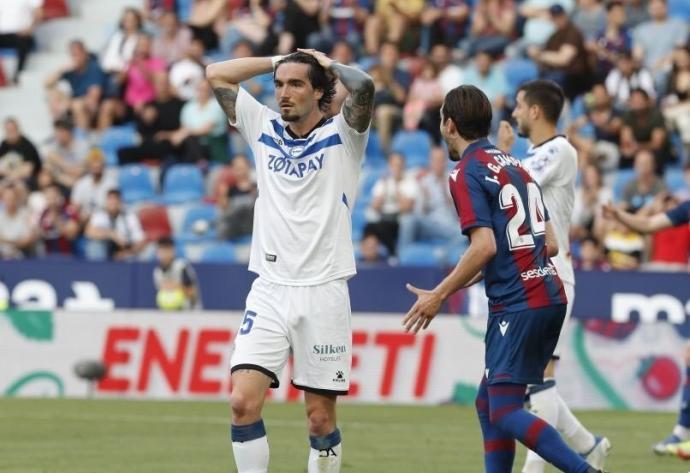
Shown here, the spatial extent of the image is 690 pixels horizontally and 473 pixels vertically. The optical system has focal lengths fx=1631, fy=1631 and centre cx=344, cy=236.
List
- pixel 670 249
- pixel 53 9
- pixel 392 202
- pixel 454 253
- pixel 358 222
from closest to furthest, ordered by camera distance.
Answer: pixel 670 249 < pixel 454 253 < pixel 392 202 < pixel 358 222 < pixel 53 9

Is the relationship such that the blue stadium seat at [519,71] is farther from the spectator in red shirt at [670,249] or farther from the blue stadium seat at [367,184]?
the spectator in red shirt at [670,249]

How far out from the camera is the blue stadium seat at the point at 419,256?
2033 centimetres

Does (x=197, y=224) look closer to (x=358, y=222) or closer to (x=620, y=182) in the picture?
(x=358, y=222)

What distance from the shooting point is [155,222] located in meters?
22.2

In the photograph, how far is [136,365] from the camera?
1780 centimetres

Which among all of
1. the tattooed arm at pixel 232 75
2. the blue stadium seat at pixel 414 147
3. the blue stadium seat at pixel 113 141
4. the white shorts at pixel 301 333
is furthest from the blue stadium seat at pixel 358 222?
the white shorts at pixel 301 333

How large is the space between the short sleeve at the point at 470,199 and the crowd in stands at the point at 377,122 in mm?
10859

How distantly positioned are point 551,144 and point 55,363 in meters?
8.94

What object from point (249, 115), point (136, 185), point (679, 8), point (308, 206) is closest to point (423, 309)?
point (308, 206)

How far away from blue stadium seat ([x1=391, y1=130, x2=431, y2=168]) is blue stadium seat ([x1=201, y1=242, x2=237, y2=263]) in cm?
272

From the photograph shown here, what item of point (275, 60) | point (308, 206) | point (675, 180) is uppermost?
point (275, 60)

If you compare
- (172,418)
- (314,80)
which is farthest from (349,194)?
(172,418)

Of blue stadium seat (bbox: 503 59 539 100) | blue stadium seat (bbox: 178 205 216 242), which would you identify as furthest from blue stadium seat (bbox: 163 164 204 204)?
blue stadium seat (bbox: 503 59 539 100)

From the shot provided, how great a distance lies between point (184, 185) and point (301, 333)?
47.9ft
